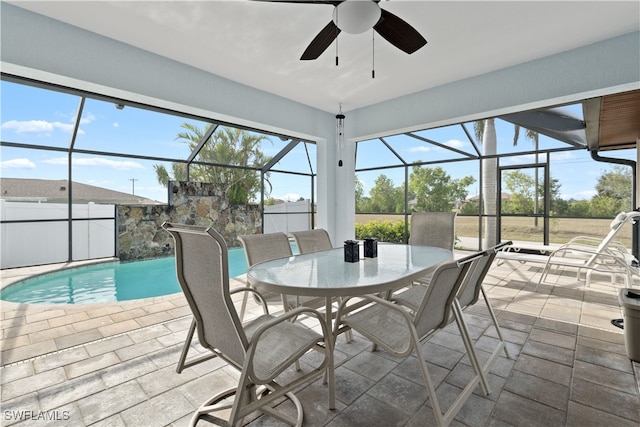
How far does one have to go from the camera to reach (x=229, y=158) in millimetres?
Result: 9398

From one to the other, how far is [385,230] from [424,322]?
718cm

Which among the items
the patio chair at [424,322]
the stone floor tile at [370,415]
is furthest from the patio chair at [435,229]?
the stone floor tile at [370,415]

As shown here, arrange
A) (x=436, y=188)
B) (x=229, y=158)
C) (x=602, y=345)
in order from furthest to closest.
Result: 1. (x=229, y=158)
2. (x=436, y=188)
3. (x=602, y=345)

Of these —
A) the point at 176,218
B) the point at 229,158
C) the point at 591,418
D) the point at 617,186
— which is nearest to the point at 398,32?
the point at 591,418

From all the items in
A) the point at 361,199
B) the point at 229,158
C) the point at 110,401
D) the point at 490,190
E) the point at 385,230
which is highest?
the point at 229,158

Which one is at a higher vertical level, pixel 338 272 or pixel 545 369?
pixel 338 272

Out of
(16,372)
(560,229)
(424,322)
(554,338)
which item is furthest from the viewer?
(560,229)

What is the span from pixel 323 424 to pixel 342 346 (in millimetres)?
916

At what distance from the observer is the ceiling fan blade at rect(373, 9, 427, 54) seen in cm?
198

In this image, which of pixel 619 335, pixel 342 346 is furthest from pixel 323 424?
pixel 619 335

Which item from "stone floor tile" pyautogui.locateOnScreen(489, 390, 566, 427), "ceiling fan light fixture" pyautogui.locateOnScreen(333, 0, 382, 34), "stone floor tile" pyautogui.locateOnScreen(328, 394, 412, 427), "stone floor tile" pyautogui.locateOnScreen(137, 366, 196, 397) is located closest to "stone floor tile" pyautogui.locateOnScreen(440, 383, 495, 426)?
"stone floor tile" pyautogui.locateOnScreen(489, 390, 566, 427)

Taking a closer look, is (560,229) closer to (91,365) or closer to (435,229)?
(435,229)

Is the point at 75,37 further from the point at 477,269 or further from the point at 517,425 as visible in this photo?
the point at 517,425

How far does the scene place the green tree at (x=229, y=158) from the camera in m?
8.97
